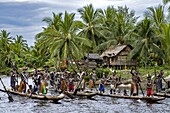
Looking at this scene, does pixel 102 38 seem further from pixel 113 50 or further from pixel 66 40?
pixel 66 40

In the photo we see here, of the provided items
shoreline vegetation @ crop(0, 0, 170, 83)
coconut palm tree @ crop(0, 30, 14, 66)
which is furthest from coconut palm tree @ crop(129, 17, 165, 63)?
coconut palm tree @ crop(0, 30, 14, 66)

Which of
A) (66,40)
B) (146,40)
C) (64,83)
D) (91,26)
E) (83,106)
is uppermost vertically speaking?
(91,26)

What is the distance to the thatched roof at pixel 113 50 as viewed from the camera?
6235cm

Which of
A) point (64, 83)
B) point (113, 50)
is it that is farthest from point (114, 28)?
point (64, 83)

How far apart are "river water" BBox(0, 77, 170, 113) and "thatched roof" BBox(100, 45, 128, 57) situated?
32.0m

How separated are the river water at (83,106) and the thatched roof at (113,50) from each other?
32032 millimetres

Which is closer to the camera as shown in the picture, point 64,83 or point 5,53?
point 64,83

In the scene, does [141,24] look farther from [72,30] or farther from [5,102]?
[5,102]

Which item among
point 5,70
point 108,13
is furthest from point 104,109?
point 5,70

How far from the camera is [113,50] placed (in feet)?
209

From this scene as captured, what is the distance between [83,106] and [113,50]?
37.4 m

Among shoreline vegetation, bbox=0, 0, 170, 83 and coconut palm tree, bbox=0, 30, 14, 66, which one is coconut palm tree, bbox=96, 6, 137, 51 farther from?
coconut palm tree, bbox=0, 30, 14, 66

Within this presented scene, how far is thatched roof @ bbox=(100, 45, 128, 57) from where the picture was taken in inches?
2455

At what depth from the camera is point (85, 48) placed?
189 feet
